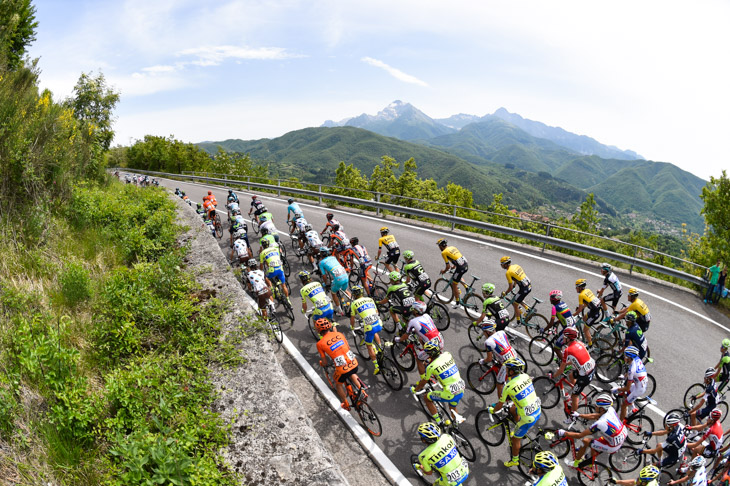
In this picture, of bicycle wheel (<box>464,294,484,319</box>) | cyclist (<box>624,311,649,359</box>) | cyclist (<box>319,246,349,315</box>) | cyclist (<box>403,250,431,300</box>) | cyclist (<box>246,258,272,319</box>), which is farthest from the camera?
bicycle wheel (<box>464,294,484,319</box>)

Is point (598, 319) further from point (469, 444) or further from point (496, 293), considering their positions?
point (469, 444)

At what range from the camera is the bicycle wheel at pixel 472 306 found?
10.0m

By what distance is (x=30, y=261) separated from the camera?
712 centimetres

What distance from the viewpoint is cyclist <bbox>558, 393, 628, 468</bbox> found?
5.72 m

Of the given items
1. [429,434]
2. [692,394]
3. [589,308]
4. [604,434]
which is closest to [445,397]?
[429,434]

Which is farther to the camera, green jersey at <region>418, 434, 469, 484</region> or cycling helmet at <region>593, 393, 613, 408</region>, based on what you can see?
cycling helmet at <region>593, 393, 613, 408</region>

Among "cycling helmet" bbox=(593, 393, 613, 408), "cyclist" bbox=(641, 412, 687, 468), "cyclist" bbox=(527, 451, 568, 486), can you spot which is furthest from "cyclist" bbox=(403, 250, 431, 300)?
"cyclist" bbox=(641, 412, 687, 468)

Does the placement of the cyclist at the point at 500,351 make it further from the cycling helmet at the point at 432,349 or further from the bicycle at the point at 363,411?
the bicycle at the point at 363,411

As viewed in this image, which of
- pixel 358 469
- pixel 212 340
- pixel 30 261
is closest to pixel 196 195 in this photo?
pixel 30 261

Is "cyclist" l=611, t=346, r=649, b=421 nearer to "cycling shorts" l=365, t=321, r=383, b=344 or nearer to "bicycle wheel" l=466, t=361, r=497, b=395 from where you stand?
"bicycle wheel" l=466, t=361, r=497, b=395

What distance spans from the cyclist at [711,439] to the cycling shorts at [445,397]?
448cm

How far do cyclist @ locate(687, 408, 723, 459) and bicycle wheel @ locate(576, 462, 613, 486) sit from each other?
1.87m

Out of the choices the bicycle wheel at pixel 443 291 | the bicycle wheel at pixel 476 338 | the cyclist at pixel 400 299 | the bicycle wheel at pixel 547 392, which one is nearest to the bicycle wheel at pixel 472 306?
the bicycle wheel at pixel 443 291

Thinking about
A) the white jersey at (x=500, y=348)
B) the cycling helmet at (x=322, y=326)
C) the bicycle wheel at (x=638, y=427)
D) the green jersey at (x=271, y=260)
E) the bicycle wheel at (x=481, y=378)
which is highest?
the green jersey at (x=271, y=260)
